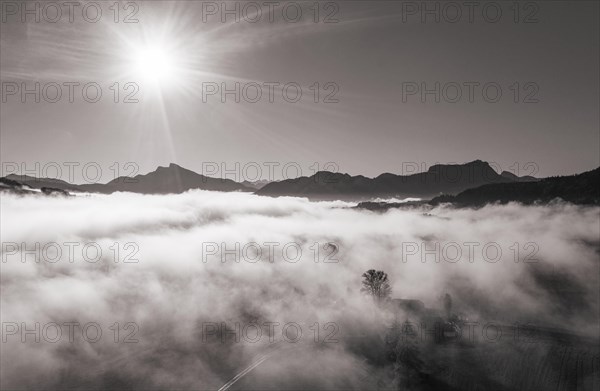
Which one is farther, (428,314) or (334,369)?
(428,314)

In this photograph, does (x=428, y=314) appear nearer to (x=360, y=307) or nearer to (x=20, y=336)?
(x=360, y=307)

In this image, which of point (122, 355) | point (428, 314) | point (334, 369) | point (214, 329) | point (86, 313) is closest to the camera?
point (334, 369)

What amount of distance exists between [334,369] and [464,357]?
132 feet

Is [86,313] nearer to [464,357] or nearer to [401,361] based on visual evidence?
[401,361]

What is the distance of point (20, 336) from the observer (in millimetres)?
150875

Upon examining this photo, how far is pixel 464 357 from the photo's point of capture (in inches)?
4043

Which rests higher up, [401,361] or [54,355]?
[401,361]

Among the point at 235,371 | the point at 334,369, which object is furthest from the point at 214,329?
the point at 334,369

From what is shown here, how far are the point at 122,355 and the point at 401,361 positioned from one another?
318 ft

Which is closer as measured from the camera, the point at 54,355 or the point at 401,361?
the point at 401,361

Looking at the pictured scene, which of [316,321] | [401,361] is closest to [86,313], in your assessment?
[316,321]

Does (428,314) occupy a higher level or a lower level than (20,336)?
higher

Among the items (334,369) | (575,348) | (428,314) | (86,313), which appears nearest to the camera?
(334,369)

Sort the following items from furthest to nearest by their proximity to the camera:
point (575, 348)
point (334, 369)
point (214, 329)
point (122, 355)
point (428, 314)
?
1. point (214, 329)
2. point (428, 314)
3. point (122, 355)
4. point (575, 348)
5. point (334, 369)
